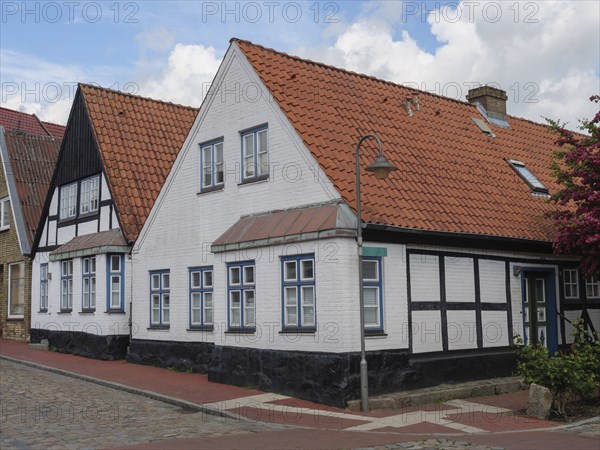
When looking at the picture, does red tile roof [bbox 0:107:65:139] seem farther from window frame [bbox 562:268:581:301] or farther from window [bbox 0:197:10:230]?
window frame [bbox 562:268:581:301]

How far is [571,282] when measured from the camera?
19.4m

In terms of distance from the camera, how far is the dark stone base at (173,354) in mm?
18484

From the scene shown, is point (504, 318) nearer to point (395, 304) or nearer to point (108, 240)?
point (395, 304)

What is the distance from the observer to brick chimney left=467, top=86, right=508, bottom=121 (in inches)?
936

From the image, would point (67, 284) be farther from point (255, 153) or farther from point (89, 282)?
point (255, 153)

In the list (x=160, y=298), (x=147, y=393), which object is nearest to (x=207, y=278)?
(x=160, y=298)

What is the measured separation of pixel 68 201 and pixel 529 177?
14.9m

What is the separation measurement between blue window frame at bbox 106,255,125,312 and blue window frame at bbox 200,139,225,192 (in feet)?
15.8

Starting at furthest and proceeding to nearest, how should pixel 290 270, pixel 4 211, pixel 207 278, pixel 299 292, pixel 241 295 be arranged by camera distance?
pixel 4 211 → pixel 207 278 → pixel 241 295 → pixel 290 270 → pixel 299 292

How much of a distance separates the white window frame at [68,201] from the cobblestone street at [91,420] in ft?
31.2

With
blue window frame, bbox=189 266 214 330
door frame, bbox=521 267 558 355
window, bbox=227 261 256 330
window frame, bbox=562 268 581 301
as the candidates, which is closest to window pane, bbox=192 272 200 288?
blue window frame, bbox=189 266 214 330

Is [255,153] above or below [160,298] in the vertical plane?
above

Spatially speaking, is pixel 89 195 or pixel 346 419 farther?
pixel 89 195

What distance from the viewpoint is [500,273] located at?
1711cm
